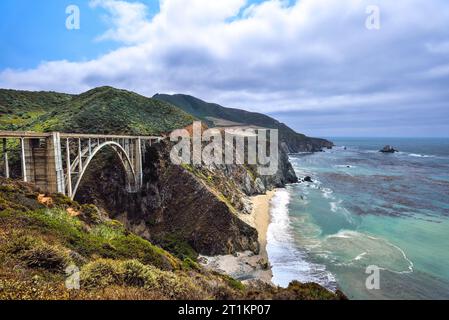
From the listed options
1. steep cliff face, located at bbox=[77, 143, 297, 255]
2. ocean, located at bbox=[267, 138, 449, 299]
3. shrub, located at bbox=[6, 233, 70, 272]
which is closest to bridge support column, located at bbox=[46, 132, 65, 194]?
shrub, located at bbox=[6, 233, 70, 272]

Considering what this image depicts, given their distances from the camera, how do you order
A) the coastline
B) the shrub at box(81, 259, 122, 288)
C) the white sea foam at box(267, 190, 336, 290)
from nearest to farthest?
the shrub at box(81, 259, 122, 288) → the white sea foam at box(267, 190, 336, 290) → the coastline

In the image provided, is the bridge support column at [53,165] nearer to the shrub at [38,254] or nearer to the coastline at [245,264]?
the shrub at [38,254]

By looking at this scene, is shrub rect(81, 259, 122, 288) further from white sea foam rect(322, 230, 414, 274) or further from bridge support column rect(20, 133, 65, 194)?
white sea foam rect(322, 230, 414, 274)

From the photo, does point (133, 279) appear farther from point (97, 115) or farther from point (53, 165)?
point (97, 115)

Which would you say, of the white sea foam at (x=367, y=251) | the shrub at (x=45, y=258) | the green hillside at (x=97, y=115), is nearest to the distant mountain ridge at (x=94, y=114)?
the green hillside at (x=97, y=115)

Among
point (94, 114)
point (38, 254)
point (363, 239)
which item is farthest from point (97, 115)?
point (38, 254)
